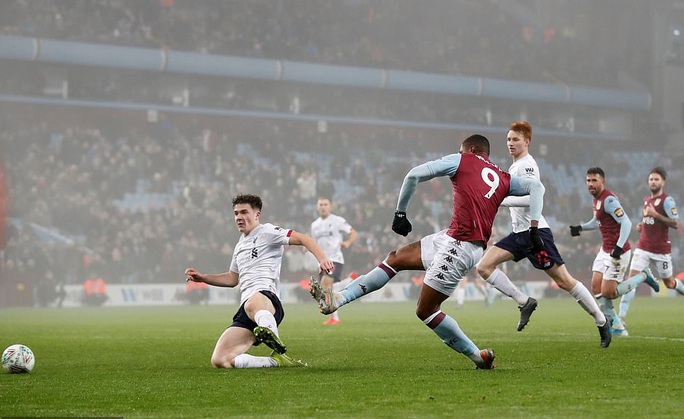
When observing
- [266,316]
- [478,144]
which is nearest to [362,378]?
[266,316]

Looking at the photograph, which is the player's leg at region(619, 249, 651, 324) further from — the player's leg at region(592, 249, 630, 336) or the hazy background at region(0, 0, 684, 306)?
the hazy background at region(0, 0, 684, 306)

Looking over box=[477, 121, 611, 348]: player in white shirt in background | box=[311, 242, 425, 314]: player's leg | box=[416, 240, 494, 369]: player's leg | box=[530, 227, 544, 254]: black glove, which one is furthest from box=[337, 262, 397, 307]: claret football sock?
box=[477, 121, 611, 348]: player in white shirt in background

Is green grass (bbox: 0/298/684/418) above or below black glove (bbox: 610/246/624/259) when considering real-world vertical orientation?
below

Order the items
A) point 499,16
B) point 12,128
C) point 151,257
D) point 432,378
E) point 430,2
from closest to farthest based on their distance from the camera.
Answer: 1. point 432,378
2. point 151,257
3. point 12,128
4. point 430,2
5. point 499,16

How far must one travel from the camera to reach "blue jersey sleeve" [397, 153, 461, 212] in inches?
335

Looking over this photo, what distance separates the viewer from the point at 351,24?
41.3 metres

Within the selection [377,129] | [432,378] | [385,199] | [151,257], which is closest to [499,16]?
[377,129]

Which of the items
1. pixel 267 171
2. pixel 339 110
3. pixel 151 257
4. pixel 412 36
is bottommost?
pixel 151 257

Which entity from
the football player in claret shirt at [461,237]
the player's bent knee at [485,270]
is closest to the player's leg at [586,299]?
the player's bent knee at [485,270]

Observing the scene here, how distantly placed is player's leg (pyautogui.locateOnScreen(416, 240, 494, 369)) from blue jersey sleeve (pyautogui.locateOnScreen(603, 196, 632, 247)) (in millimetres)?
5344

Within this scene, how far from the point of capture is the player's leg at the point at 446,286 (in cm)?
879

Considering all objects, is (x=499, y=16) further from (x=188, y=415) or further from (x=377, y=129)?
(x=188, y=415)

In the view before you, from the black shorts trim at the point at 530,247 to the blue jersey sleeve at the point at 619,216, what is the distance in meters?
2.12

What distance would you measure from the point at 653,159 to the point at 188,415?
41870mm
